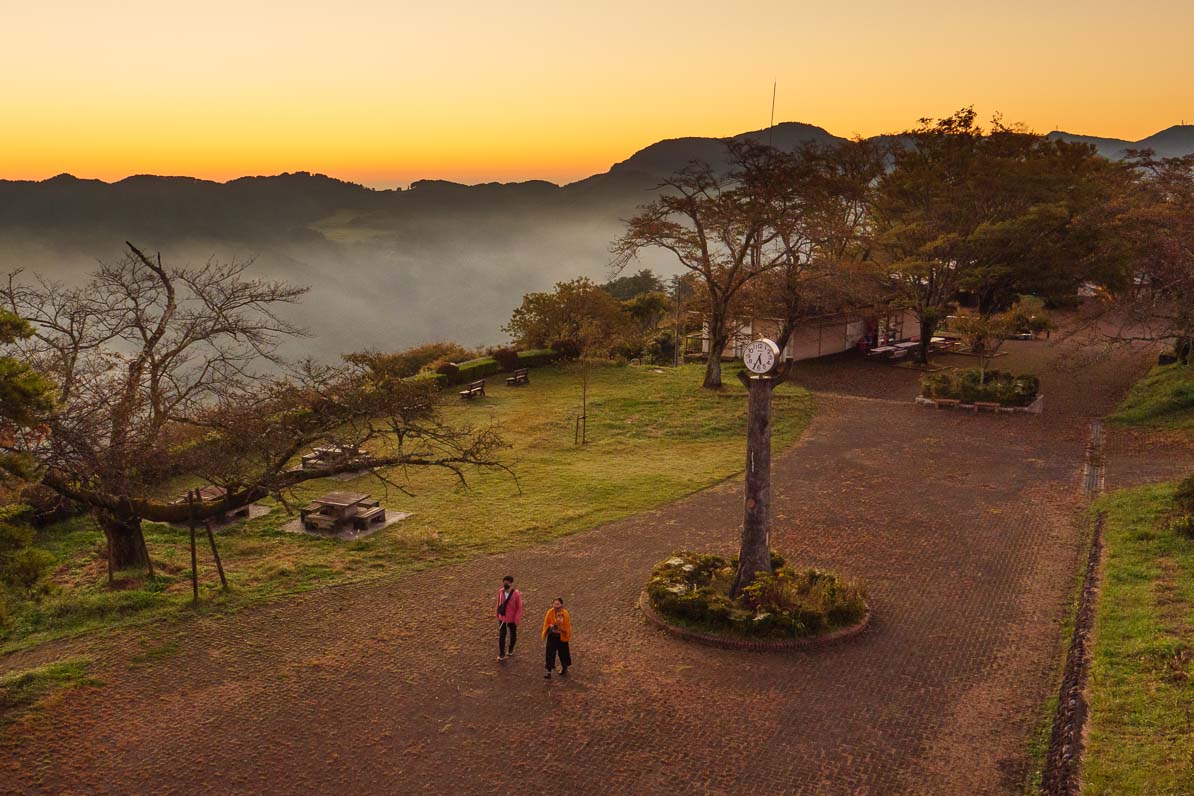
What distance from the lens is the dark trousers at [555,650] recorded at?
440 inches

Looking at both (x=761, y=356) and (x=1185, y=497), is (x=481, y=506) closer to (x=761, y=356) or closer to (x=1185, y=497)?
(x=761, y=356)

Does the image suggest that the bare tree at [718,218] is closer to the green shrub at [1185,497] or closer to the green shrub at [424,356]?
the green shrub at [424,356]

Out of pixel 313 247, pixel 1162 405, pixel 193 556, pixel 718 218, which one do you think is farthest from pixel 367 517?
pixel 313 247

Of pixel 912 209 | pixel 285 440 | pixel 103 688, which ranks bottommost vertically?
pixel 103 688

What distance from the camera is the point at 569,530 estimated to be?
1769cm

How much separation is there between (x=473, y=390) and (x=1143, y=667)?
2573cm

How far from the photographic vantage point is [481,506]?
19.5m

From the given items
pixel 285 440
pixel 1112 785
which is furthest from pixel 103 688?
pixel 1112 785

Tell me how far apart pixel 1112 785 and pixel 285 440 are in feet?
44.1

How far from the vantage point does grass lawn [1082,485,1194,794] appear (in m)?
8.51

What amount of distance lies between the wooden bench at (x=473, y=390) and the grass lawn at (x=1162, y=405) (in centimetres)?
2286

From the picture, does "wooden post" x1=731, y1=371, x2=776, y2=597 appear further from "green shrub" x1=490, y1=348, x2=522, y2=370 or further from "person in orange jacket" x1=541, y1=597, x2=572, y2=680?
"green shrub" x1=490, y1=348, x2=522, y2=370

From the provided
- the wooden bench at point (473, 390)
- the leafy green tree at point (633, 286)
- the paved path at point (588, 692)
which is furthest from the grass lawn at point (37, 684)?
the leafy green tree at point (633, 286)

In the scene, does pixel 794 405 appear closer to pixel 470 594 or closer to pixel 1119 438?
pixel 1119 438
